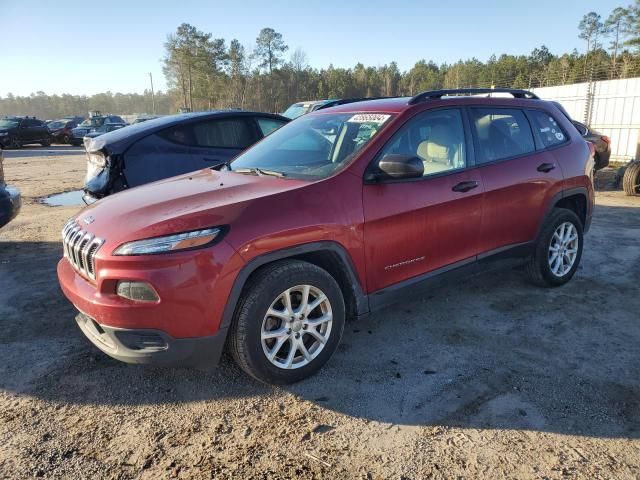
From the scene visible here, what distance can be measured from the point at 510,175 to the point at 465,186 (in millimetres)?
610

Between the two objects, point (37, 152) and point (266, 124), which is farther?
point (37, 152)

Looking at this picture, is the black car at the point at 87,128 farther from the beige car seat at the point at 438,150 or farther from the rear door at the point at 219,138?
the beige car seat at the point at 438,150

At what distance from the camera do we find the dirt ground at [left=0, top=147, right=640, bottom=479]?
244 centimetres

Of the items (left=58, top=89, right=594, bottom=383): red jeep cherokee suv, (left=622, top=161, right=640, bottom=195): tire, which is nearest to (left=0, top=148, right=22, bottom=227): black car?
(left=58, top=89, right=594, bottom=383): red jeep cherokee suv

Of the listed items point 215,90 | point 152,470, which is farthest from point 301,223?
point 215,90

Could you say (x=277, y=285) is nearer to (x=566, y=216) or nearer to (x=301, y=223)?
(x=301, y=223)

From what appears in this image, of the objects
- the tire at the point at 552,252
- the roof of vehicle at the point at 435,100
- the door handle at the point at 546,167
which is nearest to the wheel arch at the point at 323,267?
the roof of vehicle at the point at 435,100

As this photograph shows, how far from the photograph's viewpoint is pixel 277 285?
2.87m

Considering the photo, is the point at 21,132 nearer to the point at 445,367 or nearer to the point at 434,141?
the point at 434,141

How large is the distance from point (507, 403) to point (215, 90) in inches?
2550

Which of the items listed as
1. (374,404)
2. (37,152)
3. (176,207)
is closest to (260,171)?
(176,207)

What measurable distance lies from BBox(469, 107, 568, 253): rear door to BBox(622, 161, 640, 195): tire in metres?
6.35

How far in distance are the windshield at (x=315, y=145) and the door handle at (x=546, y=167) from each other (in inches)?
67.1

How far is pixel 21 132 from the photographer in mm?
26500
